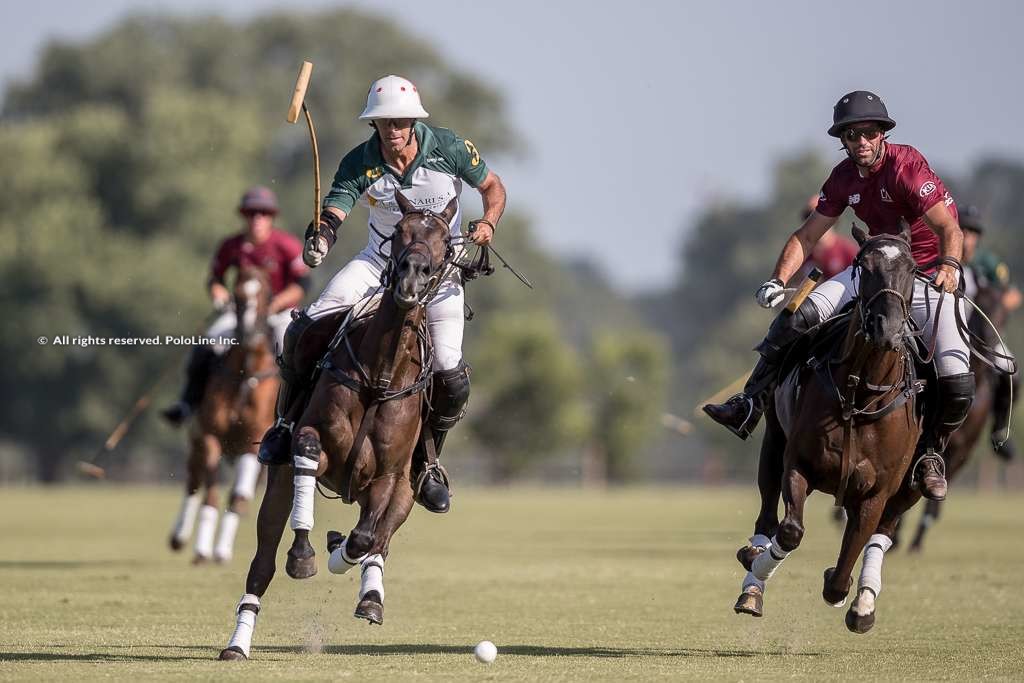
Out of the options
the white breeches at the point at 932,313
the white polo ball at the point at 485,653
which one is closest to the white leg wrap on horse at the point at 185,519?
the white breeches at the point at 932,313

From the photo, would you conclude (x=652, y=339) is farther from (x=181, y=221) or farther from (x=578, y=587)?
(x=578, y=587)

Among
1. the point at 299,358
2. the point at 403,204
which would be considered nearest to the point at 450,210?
the point at 403,204

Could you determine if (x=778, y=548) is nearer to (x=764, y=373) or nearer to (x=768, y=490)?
(x=768, y=490)

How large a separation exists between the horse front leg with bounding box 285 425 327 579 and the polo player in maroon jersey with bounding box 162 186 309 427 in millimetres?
7767

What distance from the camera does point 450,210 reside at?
10.4 meters

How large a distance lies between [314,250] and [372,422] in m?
1.06

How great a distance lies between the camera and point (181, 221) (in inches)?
2243

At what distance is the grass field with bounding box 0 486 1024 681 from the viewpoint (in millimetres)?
9609

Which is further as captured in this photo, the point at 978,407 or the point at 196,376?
the point at 978,407

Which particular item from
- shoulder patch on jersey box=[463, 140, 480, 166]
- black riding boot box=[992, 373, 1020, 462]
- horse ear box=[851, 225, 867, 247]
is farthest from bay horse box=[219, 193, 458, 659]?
black riding boot box=[992, 373, 1020, 462]

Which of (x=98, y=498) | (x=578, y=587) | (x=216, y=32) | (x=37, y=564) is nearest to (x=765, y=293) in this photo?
(x=578, y=587)

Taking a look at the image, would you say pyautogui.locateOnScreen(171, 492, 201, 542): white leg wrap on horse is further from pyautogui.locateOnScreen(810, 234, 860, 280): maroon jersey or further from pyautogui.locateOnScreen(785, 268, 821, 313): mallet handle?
pyautogui.locateOnScreen(785, 268, 821, 313): mallet handle

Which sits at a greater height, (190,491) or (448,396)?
(448,396)

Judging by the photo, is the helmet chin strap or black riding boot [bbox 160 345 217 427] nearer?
the helmet chin strap
